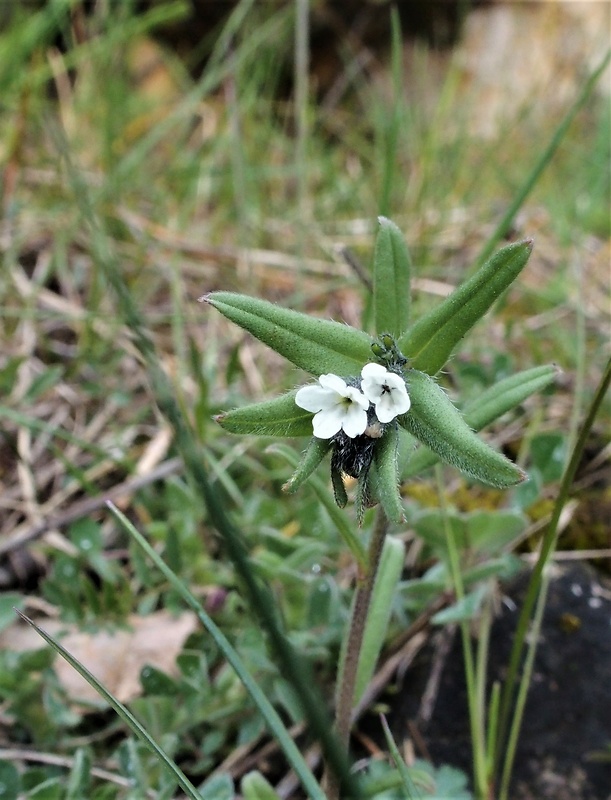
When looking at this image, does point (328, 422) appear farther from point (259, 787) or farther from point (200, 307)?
point (200, 307)

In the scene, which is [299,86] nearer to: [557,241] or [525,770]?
[557,241]

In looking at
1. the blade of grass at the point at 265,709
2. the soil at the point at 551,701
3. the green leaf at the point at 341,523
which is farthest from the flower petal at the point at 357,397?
the soil at the point at 551,701

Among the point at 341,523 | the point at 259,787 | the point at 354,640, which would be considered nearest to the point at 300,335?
the point at 341,523

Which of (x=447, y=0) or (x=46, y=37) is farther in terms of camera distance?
(x=447, y=0)

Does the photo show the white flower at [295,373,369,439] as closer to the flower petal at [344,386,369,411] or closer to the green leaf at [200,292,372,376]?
the flower petal at [344,386,369,411]

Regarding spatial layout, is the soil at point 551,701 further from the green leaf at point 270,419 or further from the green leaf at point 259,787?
the green leaf at point 270,419

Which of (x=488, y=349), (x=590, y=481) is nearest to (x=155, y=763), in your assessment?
(x=590, y=481)
